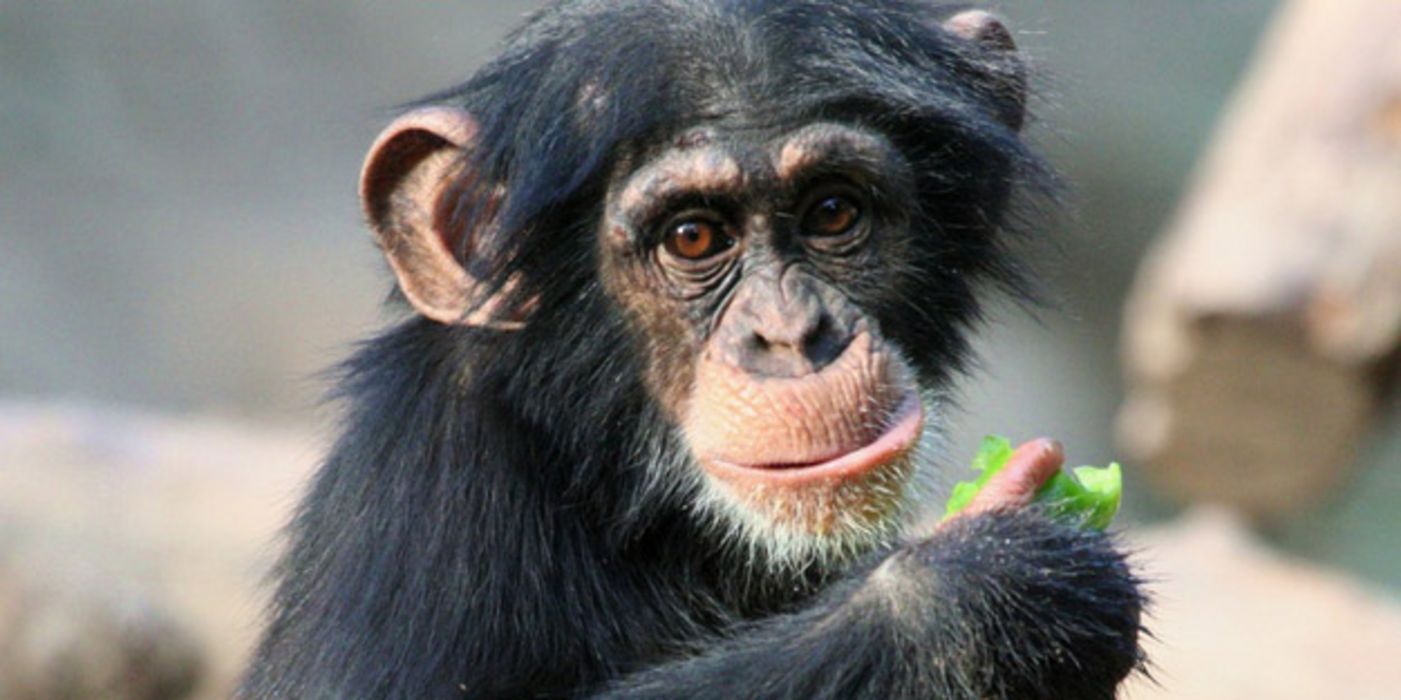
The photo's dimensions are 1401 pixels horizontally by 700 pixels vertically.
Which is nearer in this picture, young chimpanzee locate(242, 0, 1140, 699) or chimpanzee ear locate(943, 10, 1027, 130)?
young chimpanzee locate(242, 0, 1140, 699)

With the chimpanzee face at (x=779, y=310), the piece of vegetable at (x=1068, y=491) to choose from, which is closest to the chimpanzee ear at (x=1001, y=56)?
the chimpanzee face at (x=779, y=310)

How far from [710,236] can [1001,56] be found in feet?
3.12

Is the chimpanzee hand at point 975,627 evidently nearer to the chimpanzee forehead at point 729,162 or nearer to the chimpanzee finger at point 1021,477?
the chimpanzee finger at point 1021,477

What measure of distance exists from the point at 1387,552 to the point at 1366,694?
789 centimetres

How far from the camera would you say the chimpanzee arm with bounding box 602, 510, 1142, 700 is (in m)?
Answer: 3.41

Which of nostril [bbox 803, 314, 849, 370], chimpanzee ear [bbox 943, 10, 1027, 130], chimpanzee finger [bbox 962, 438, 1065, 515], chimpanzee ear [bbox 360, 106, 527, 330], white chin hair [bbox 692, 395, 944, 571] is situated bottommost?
chimpanzee finger [bbox 962, 438, 1065, 515]

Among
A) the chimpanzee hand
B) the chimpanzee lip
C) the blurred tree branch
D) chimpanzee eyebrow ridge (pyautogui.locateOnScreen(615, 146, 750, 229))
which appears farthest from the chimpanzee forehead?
the blurred tree branch

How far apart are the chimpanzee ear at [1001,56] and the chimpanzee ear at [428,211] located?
1.17 m

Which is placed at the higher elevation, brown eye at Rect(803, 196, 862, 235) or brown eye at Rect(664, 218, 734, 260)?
brown eye at Rect(664, 218, 734, 260)

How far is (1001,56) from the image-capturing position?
14.7 feet

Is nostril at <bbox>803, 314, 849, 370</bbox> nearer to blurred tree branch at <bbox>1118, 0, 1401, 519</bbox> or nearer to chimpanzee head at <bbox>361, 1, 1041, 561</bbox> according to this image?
chimpanzee head at <bbox>361, 1, 1041, 561</bbox>

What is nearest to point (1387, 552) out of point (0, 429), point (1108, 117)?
point (1108, 117)

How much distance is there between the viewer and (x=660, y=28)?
4.04 metres

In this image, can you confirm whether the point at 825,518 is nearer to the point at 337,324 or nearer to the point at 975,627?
the point at 975,627
